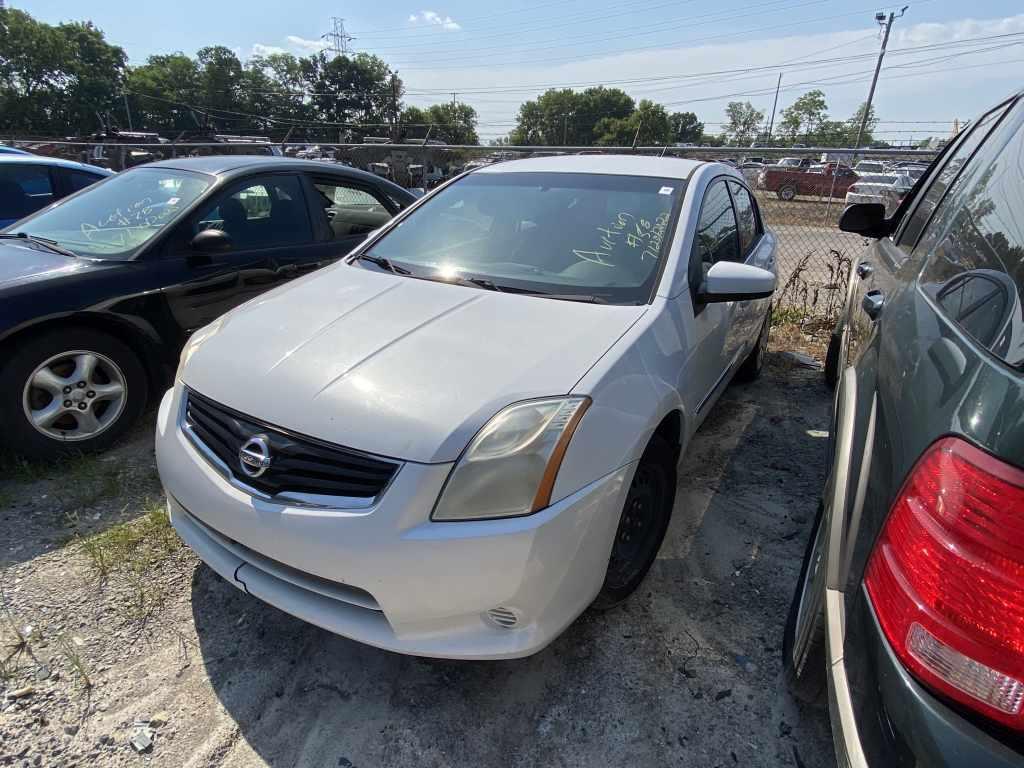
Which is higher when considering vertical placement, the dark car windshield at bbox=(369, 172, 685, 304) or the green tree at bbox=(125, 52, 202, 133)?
the green tree at bbox=(125, 52, 202, 133)

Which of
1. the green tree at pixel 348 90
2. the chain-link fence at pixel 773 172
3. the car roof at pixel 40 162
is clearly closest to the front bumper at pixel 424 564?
the chain-link fence at pixel 773 172

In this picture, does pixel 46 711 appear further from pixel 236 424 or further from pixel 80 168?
pixel 80 168

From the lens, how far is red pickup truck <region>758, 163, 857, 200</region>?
18.9m

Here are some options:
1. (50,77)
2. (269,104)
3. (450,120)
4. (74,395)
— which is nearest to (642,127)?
(450,120)

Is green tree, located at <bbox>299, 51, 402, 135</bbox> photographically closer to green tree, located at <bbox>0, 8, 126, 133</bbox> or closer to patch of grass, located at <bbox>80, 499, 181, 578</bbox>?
green tree, located at <bbox>0, 8, 126, 133</bbox>

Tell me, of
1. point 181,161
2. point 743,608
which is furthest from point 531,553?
point 181,161

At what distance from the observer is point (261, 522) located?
1.72 meters

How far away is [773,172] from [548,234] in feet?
65.6

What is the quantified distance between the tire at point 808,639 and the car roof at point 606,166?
1946 mm

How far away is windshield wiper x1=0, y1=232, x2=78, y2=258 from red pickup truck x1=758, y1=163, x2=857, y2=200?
65.2 ft

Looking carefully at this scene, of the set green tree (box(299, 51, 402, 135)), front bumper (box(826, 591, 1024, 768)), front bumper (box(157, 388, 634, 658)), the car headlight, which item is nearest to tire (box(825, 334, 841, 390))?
front bumper (box(157, 388, 634, 658))

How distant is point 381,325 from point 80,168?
5.86 m

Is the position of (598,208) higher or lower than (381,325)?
higher

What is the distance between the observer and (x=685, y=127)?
92875 mm
